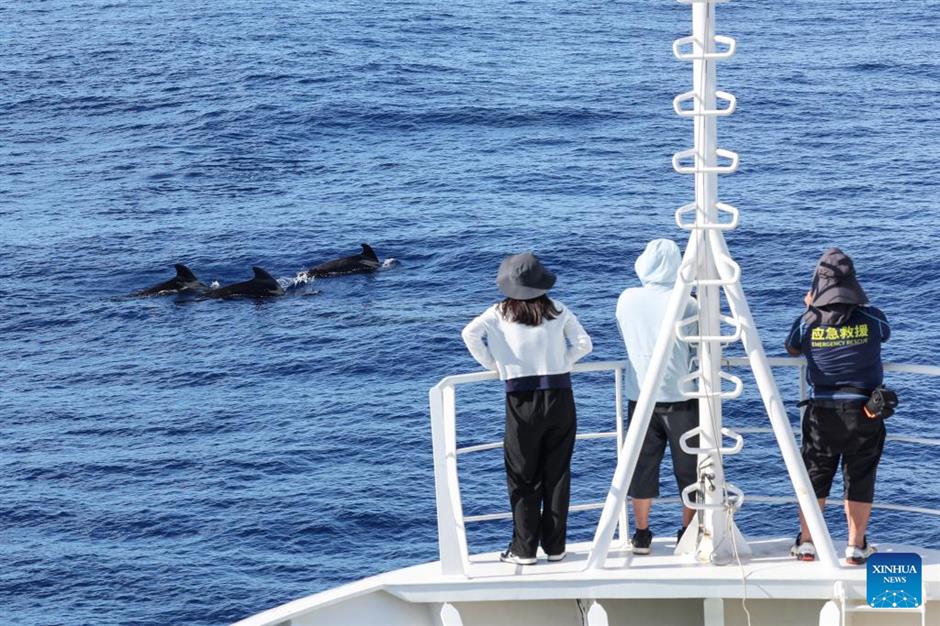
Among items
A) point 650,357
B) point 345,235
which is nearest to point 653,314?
point 650,357

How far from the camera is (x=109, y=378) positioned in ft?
109

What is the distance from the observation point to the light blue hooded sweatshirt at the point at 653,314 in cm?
949

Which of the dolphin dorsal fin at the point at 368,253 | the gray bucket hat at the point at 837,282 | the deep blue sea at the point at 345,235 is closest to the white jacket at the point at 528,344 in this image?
the gray bucket hat at the point at 837,282

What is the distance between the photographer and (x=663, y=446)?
9836 millimetres

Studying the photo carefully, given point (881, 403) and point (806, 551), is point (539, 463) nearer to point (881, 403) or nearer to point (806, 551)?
point (806, 551)

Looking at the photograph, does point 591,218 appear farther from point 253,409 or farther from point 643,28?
point 643,28

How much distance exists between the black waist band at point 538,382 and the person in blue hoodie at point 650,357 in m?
0.43

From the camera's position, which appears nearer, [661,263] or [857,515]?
[661,263]

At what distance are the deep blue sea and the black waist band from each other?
511 inches

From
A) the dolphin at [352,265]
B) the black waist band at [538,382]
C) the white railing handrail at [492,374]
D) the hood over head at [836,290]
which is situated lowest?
the black waist band at [538,382]

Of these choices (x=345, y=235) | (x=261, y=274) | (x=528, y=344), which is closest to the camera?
(x=528, y=344)

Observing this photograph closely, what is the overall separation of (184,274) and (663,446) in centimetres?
3003

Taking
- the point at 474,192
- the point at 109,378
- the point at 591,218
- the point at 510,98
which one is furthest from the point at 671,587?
the point at 510,98

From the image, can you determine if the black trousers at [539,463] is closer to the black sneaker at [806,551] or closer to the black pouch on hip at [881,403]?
→ the black sneaker at [806,551]
